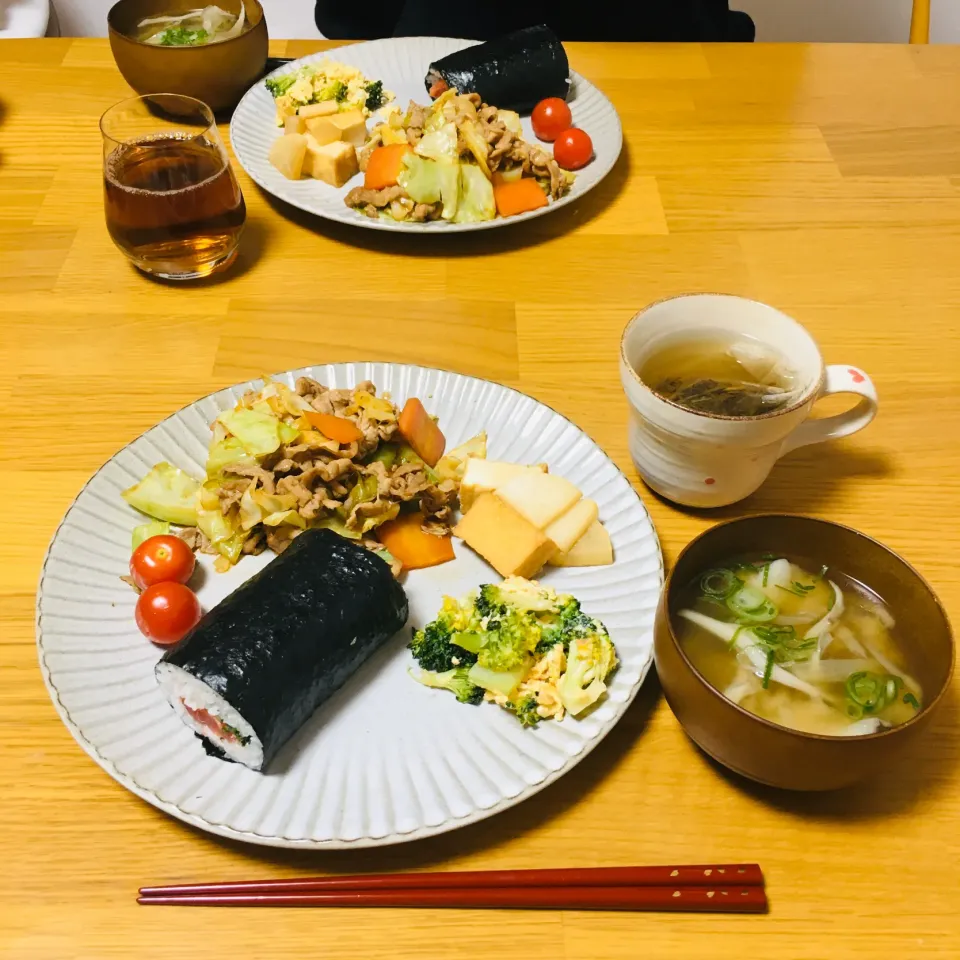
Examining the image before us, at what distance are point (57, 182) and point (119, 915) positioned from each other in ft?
Result: 6.26

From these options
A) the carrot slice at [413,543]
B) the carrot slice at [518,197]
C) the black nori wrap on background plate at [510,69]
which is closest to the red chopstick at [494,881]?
the carrot slice at [413,543]

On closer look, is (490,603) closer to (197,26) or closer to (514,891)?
(514,891)

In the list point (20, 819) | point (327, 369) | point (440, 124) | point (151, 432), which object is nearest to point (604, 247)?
point (440, 124)

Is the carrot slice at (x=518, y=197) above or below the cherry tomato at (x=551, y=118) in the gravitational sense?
below

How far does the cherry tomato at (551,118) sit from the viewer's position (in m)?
2.34

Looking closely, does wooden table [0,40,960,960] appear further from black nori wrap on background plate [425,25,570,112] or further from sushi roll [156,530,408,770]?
black nori wrap on background plate [425,25,570,112]

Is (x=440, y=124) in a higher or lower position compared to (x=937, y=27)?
higher

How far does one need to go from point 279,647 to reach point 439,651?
0.75 ft

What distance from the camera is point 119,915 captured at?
3.49ft

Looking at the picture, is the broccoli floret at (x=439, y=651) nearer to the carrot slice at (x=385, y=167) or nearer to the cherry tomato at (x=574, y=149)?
the carrot slice at (x=385, y=167)

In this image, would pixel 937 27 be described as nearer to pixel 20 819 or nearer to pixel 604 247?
pixel 604 247

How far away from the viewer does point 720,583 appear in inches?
48.5

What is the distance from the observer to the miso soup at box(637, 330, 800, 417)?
1.43 m

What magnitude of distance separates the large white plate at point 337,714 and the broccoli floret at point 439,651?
3 cm
